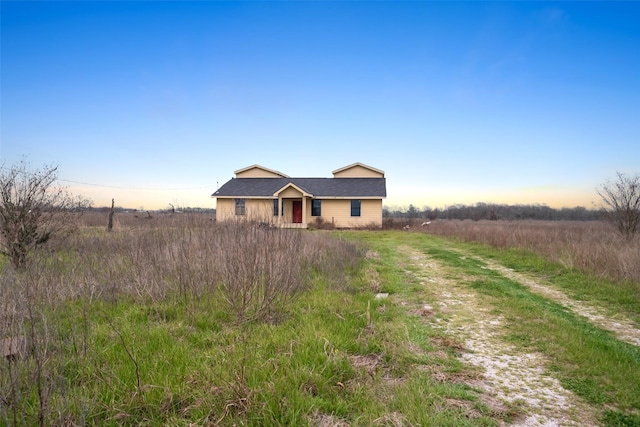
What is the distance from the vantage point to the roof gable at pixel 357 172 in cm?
3091

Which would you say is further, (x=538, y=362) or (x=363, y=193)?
(x=363, y=193)

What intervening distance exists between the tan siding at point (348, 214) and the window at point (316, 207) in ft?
1.25

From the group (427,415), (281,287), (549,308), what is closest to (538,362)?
(427,415)

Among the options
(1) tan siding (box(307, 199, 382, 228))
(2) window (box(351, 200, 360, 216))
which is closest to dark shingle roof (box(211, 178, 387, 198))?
(1) tan siding (box(307, 199, 382, 228))

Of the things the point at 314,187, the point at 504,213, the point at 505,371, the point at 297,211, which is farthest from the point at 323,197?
the point at 504,213

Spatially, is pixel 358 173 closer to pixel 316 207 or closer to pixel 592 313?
pixel 316 207

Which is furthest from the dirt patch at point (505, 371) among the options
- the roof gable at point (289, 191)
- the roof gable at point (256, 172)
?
the roof gable at point (256, 172)

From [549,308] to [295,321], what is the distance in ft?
15.3

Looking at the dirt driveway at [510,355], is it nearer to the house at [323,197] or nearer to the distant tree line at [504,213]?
the house at [323,197]

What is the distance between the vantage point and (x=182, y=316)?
461 cm

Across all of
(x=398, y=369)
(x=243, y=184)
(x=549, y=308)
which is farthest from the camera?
(x=243, y=184)

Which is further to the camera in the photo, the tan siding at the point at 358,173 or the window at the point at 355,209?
the tan siding at the point at 358,173

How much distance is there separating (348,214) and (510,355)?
79.8ft

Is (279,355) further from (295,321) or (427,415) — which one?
(427,415)
